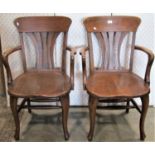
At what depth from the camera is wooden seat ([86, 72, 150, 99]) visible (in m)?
1.82

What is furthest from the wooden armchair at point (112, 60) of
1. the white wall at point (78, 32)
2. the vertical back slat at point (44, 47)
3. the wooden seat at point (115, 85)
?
the vertical back slat at point (44, 47)

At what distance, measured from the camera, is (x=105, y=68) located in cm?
219

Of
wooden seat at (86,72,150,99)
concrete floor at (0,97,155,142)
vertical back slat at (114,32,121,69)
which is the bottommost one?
concrete floor at (0,97,155,142)

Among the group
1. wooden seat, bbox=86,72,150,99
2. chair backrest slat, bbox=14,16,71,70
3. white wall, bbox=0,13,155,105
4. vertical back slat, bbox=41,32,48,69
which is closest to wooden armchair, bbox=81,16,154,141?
wooden seat, bbox=86,72,150,99

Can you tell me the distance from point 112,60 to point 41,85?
68cm

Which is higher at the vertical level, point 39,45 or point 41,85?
point 39,45

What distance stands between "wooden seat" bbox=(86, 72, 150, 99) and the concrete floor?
0.47m

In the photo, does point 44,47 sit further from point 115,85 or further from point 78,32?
point 115,85

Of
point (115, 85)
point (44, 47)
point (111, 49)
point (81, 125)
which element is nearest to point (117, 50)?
point (111, 49)

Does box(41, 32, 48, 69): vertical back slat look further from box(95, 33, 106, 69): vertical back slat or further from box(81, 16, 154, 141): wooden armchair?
box(95, 33, 106, 69): vertical back slat

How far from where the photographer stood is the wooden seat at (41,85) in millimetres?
1838

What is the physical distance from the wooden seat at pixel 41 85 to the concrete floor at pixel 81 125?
47cm

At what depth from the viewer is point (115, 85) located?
76.0 inches
